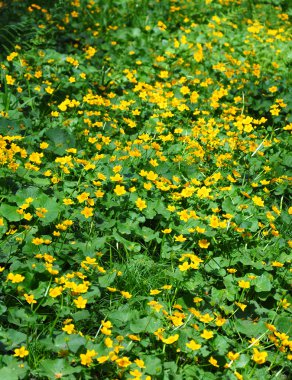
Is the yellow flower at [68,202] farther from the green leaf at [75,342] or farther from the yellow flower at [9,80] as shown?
the yellow flower at [9,80]

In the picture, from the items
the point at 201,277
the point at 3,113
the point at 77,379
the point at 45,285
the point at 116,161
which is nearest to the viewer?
the point at 77,379

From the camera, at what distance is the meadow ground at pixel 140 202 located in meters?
2.75

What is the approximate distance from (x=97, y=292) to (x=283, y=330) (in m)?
0.95

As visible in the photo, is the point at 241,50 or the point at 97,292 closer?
the point at 97,292

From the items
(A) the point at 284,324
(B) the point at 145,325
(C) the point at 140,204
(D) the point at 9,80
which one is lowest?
(A) the point at 284,324

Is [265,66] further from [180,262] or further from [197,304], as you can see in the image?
[197,304]

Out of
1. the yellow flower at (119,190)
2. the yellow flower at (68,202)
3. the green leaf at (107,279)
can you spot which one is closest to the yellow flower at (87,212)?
the yellow flower at (68,202)

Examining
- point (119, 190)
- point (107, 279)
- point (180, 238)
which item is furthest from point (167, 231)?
point (107, 279)

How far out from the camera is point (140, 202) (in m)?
3.48

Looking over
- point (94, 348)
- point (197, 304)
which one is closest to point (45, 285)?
point (94, 348)

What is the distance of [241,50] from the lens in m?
5.86

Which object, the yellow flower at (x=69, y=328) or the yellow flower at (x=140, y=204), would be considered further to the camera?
the yellow flower at (x=140, y=204)

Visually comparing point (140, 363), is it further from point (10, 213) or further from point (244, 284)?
point (10, 213)

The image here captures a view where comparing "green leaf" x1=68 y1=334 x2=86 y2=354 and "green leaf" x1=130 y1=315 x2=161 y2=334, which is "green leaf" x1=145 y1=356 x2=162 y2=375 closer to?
"green leaf" x1=130 y1=315 x2=161 y2=334
